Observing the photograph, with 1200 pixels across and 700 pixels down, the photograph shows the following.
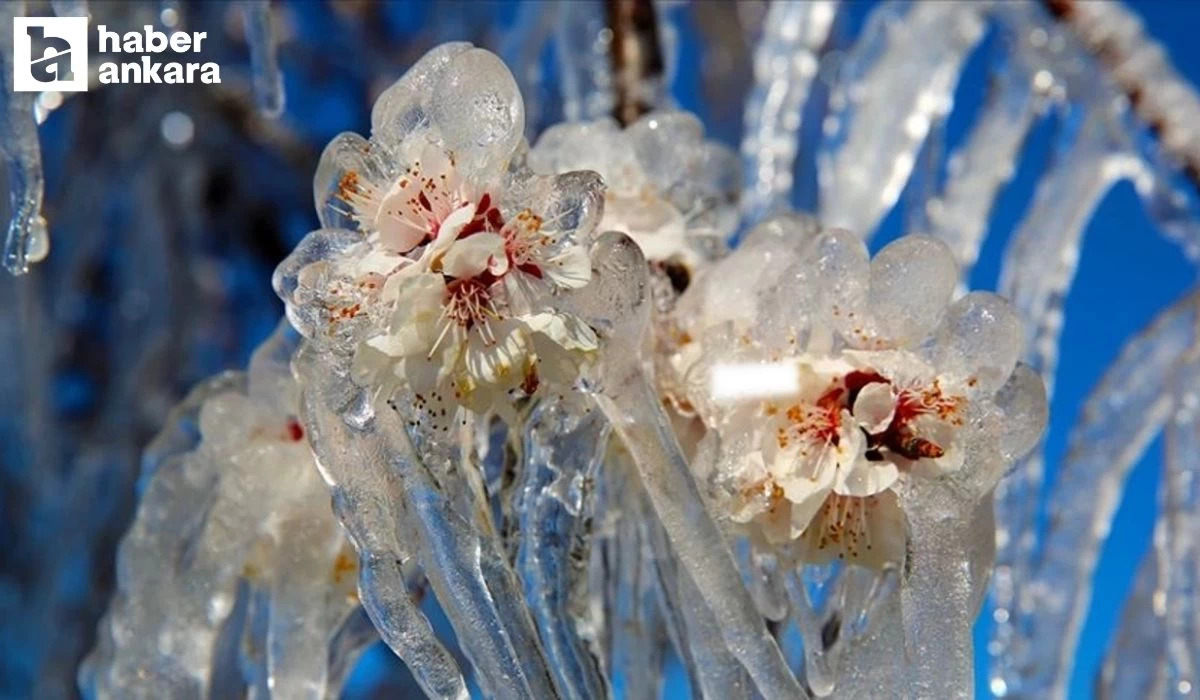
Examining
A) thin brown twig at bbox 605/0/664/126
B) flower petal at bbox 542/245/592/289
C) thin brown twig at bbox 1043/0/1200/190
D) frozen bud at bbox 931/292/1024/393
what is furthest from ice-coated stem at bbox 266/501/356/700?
thin brown twig at bbox 1043/0/1200/190

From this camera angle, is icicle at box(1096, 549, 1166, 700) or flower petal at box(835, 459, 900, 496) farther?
icicle at box(1096, 549, 1166, 700)

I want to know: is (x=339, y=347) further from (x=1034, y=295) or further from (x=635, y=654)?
(x=1034, y=295)

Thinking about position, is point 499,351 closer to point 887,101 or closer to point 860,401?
point 860,401

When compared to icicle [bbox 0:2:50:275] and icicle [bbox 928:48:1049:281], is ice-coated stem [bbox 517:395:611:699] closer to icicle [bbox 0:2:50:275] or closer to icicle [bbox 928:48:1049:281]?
icicle [bbox 0:2:50:275]

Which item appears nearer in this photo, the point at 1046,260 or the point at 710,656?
the point at 710,656

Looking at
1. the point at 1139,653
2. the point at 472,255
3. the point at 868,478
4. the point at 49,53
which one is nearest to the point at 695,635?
the point at 868,478
